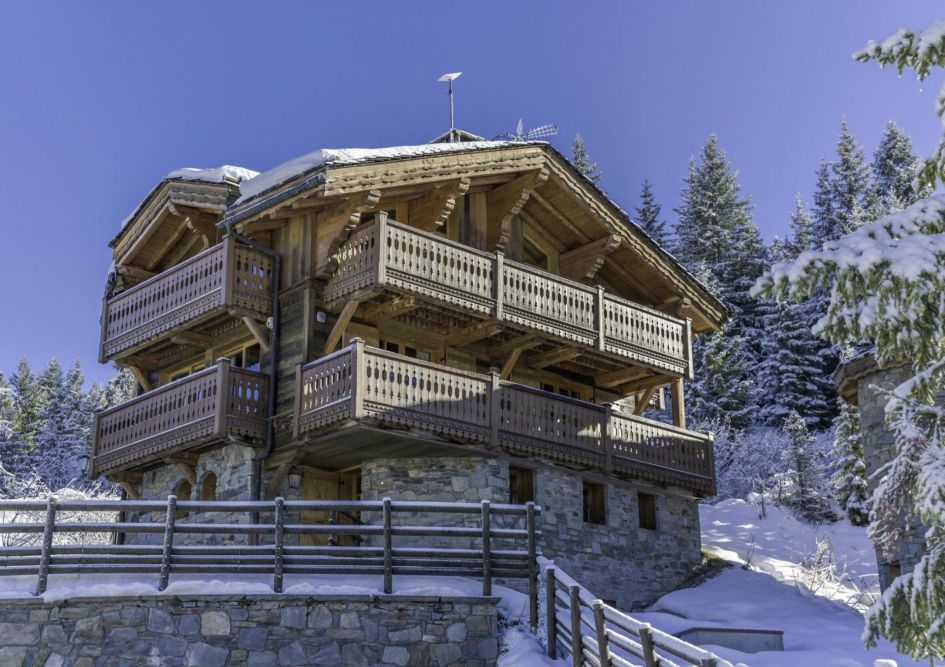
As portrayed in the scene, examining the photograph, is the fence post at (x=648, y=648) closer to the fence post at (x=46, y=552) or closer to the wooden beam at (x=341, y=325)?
the fence post at (x=46, y=552)

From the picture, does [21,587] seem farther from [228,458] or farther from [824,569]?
[824,569]

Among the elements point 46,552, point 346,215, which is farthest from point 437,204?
point 46,552

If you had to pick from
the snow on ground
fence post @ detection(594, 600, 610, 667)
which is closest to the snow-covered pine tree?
the snow on ground

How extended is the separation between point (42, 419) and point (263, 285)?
1492 inches

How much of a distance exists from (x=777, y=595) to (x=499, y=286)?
814 centimetres

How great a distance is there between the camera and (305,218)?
2397cm

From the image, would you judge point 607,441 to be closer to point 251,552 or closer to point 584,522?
point 584,522

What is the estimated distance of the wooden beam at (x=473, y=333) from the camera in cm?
2420

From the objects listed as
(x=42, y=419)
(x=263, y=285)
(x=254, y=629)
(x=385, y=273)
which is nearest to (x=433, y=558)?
(x=254, y=629)

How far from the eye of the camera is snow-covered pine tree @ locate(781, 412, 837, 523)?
117ft

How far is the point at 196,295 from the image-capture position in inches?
939

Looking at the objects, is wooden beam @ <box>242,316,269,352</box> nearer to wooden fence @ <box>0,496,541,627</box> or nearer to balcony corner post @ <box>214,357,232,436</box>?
balcony corner post @ <box>214,357,232,436</box>

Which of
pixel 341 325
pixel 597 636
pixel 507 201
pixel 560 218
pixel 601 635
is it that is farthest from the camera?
pixel 560 218

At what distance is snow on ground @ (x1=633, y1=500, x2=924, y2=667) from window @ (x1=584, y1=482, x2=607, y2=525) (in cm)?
208
